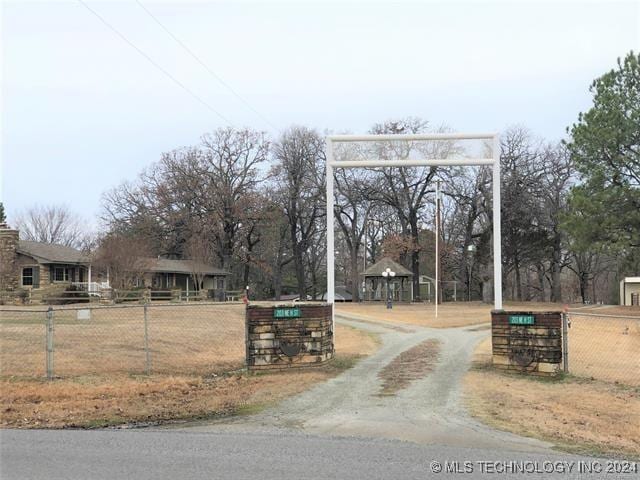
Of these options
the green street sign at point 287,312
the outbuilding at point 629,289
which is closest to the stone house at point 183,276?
the outbuilding at point 629,289

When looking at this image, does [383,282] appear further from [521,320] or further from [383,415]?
[383,415]

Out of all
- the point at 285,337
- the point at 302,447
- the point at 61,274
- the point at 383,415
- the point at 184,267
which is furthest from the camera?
the point at 184,267

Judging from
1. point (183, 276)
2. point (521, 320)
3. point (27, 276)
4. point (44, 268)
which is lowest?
point (521, 320)

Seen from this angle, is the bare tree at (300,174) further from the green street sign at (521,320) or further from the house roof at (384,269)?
the green street sign at (521,320)

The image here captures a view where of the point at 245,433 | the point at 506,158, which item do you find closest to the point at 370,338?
the point at 245,433

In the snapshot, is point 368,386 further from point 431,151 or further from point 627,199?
point 627,199

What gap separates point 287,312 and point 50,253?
3371cm

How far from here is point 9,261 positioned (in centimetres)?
3947

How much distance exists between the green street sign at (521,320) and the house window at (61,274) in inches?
1403

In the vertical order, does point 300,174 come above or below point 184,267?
above

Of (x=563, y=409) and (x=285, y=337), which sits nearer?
(x=563, y=409)

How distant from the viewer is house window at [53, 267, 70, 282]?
41062mm

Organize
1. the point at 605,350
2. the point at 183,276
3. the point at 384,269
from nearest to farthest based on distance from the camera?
1. the point at 605,350
2. the point at 384,269
3. the point at 183,276

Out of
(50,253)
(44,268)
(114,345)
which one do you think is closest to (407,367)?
(114,345)
